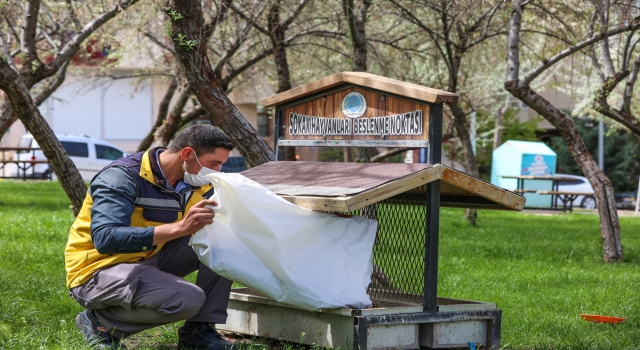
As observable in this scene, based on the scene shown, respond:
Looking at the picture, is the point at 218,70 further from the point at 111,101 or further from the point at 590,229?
the point at 111,101

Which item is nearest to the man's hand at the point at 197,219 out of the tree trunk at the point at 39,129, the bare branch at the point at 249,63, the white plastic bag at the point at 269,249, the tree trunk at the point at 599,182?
the white plastic bag at the point at 269,249

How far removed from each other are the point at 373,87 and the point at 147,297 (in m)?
1.73

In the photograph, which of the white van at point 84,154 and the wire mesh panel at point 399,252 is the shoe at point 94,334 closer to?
the wire mesh panel at point 399,252

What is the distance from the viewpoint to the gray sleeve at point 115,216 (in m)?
4.14

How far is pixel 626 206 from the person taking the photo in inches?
1150

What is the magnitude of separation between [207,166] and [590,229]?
11.9 meters

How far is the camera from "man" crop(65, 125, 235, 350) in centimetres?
421

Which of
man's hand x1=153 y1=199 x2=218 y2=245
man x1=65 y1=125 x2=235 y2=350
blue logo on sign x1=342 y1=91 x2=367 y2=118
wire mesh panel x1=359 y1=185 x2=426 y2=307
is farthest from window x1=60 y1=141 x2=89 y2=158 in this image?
man's hand x1=153 y1=199 x2=218 y2=245

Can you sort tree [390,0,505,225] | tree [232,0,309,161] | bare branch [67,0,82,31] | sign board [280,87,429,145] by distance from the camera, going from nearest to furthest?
sign board [280,87,429,145]
bare branch [67,0,82,31]
tree [232,0,309,161]
tree [390,0,505,225]

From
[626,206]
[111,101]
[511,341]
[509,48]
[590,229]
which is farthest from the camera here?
[111,101]

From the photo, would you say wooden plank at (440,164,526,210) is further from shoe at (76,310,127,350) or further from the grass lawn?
shoe at (76,310,127,350)

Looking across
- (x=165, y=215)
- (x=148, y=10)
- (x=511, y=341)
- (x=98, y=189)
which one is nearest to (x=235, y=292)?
(x=165, y=215)

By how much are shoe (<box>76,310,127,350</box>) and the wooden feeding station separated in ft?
2.77

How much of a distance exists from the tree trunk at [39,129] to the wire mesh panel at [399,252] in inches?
117
